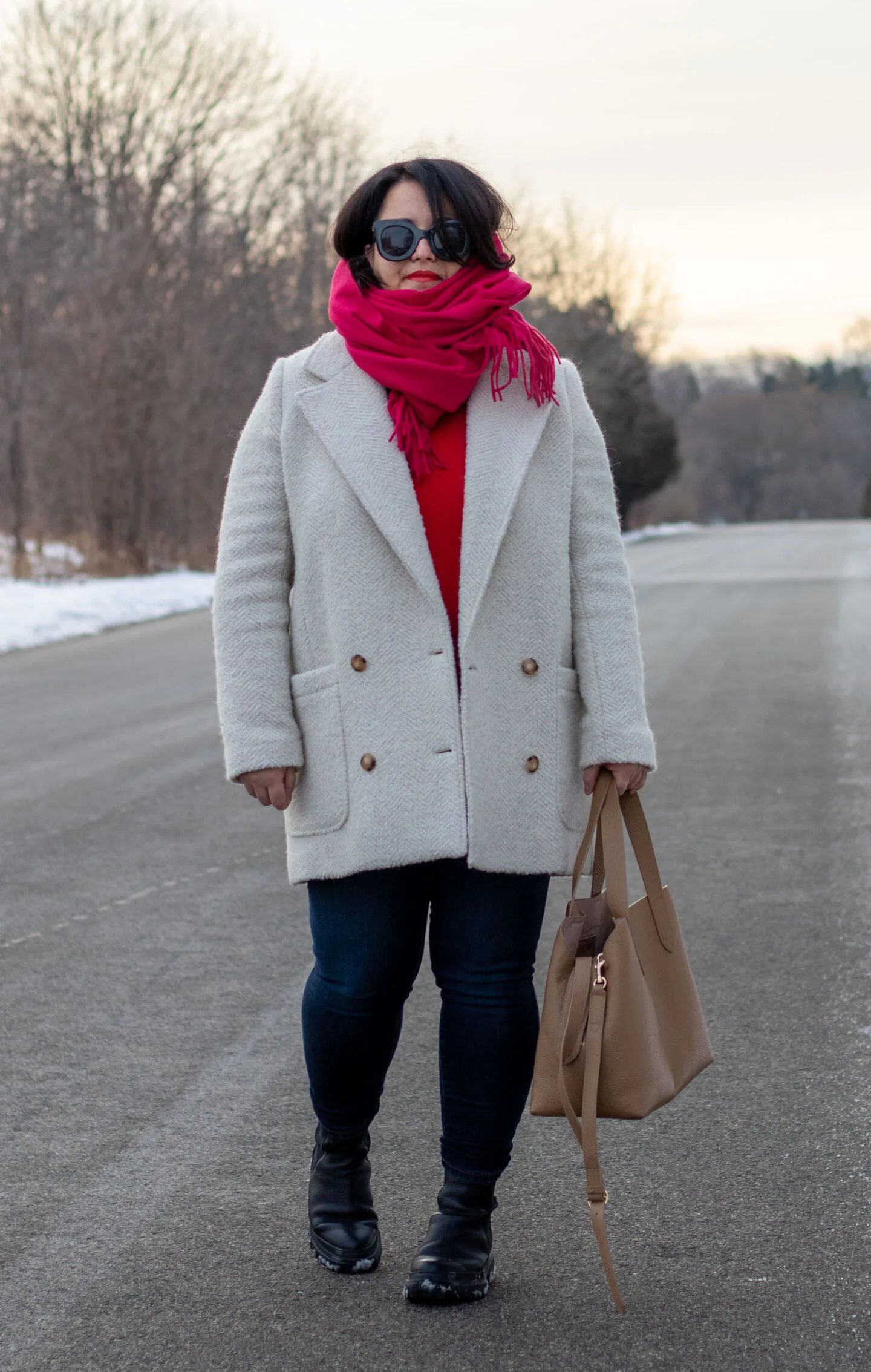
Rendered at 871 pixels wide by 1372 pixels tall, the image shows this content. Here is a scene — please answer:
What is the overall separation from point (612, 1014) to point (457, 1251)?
0.52 meters

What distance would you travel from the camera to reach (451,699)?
280cm

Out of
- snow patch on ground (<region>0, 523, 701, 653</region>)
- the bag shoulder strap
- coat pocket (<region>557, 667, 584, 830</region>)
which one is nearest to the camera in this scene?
the bag shoulder strap

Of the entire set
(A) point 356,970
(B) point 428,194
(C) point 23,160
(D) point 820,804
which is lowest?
(D) point 820,804

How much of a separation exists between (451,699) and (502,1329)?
3.40 feet

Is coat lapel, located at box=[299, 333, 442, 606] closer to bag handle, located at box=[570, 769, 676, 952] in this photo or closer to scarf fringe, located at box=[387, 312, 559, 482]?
scarf fringe, located at box=[387, 312, 559, 482]

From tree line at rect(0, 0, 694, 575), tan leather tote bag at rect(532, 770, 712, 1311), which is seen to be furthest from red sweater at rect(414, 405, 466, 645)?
tree line at rect(0, 0, 694, 575)

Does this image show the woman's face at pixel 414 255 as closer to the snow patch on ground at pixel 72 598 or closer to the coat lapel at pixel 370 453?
the coat lapel at pixel 370 453

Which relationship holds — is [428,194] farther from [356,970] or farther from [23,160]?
[23,160]

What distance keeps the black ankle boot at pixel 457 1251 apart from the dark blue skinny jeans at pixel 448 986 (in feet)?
0.13

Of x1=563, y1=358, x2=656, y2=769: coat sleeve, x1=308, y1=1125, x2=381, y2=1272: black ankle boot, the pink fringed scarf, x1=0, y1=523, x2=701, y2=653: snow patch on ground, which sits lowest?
x1=0, y1=523, x2=701, y2=653: snow patch on ground

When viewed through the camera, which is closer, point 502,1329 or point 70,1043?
point 502,1329

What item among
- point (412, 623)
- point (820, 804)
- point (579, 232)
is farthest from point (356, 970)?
point (579, 232)

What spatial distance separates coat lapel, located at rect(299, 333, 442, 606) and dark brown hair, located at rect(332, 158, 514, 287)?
0.18 metres

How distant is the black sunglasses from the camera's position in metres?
2.81
